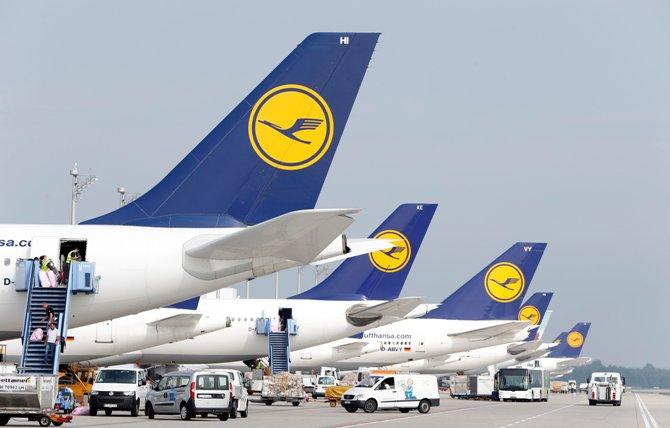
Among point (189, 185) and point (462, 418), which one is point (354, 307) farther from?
point (189, 185)

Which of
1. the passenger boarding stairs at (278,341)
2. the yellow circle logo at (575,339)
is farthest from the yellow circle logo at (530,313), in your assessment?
the passenger boarding stairs at (278,341)

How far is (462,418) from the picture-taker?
153ft

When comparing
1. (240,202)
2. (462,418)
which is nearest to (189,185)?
(240,202)

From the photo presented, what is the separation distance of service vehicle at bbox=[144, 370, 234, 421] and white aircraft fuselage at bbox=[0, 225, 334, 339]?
13244 mm

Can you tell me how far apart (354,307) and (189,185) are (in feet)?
95.5

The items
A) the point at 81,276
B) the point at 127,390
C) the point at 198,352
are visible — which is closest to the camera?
the point at 81,276

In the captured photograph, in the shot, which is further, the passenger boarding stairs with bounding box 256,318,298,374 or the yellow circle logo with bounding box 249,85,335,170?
the passenger boarding stairs with bounding box 256,318,298,374

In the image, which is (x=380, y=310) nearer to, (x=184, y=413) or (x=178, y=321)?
(x=178, y=321)

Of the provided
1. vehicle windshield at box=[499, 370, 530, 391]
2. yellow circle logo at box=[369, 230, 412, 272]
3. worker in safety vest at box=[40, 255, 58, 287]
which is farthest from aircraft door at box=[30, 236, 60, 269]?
vehicle windshield at box=[499, 370, 530, 391]

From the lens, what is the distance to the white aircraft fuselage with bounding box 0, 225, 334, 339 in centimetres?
2683

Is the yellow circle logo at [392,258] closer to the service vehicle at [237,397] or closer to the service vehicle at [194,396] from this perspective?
the service vehicle at [237,397]

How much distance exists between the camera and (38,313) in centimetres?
2792

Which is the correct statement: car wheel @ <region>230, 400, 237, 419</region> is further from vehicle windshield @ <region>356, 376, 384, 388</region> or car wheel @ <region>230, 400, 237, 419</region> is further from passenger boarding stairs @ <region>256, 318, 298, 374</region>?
vehicle windshield @ <region>356, 376, 384, 388</region>

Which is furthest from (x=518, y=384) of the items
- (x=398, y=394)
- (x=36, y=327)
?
(x=36, y=327)
